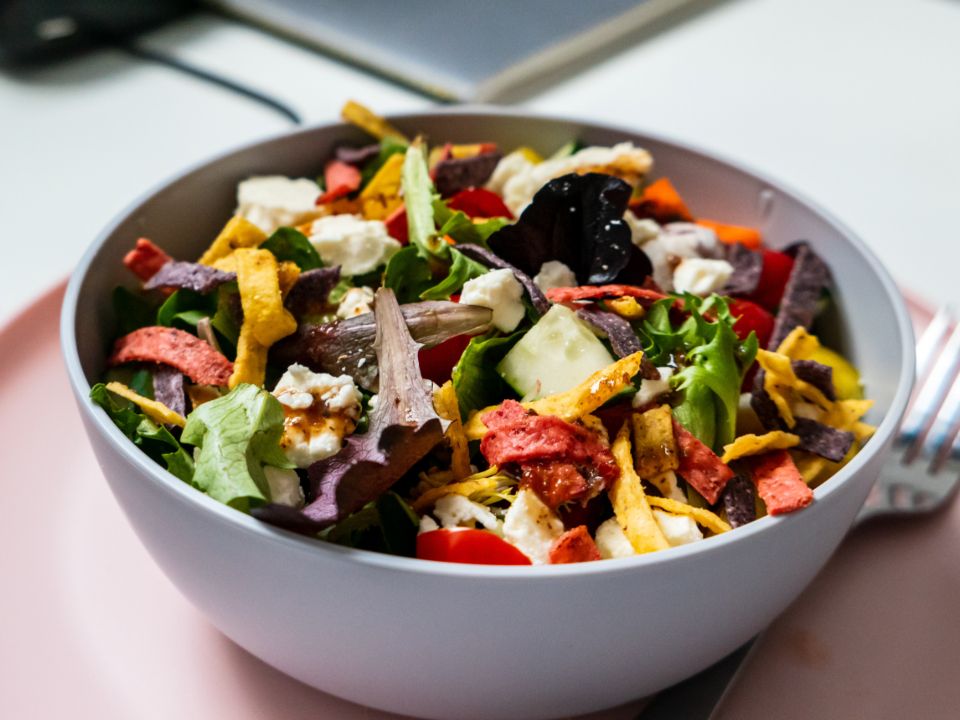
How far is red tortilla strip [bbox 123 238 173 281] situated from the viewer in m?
1.03

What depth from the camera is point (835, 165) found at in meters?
1.84

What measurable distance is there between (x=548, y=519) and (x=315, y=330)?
0.99 ft

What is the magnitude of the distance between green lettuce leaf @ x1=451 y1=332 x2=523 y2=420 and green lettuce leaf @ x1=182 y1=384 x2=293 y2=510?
172 mm

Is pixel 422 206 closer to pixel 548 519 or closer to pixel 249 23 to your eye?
pixel 548 519

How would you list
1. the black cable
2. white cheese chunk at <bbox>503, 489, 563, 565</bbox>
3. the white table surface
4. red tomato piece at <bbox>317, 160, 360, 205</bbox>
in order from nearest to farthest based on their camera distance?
white cheese chunk at <bbox>503, 489, 563, 565</bbox> → red tomato piece at <bbox>317, 160, 360, 205</bbox> → the white table surface → the black cable

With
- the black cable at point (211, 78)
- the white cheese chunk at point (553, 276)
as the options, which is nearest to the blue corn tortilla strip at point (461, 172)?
the white cheese chunk at point (553, 276)

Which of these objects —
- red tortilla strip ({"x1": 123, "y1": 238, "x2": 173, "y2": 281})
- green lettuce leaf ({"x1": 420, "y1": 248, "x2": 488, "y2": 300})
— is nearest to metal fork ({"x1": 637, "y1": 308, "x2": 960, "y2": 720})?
green lettuce leaf ({"x1": 420, "y1": 248, "x2": 488, "y2": 300})

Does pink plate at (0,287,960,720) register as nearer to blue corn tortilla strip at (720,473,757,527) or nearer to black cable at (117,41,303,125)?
blue corn tortilla strip at (720,473,757,527)

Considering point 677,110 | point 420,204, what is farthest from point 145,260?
point 677,110

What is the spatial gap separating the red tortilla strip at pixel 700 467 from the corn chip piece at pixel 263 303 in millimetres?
370

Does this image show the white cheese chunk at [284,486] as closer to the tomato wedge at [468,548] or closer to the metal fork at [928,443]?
the tomato wedge at [468,548]

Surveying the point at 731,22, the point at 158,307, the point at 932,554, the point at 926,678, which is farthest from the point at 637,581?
the point at 731,22

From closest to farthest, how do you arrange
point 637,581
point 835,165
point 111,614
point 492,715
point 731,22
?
point 637,581 < point 492,715 < point 111,614 < point 835,165 < point 731,22

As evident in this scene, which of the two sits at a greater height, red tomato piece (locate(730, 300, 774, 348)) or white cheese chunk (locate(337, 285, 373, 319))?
white cheese chunk (locate(337, 285, 373, 319))
